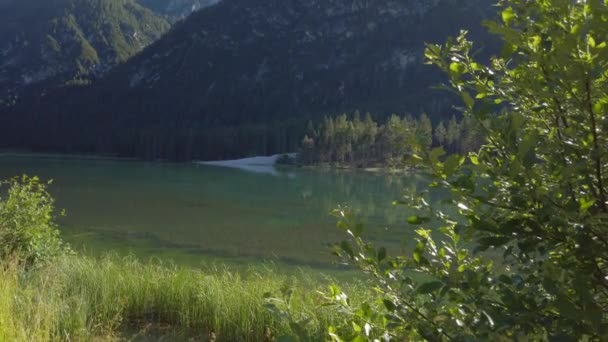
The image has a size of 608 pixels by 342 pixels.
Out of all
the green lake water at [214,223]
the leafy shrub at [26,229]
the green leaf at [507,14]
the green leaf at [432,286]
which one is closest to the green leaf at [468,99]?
the green leaf at [507,14]

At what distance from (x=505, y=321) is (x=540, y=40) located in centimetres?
90

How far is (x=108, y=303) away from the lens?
7.86 m

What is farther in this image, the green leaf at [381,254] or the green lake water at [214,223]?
the green lake water at [214,223]

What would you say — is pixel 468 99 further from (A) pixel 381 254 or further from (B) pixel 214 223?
(B) pixel 214 223

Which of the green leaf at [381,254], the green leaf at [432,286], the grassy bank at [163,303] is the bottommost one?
the grassy bank at [163,303]

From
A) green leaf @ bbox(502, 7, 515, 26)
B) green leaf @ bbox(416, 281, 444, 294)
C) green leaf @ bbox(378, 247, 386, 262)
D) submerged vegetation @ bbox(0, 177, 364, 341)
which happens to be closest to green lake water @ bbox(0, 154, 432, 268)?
submerged vegetation @ bbox(0, 177, 364, 341)

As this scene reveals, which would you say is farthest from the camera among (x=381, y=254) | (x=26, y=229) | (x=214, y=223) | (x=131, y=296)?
(x=214, y=223)

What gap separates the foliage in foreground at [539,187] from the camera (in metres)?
1.45

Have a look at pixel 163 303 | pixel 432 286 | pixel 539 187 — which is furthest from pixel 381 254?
pixel 163 303

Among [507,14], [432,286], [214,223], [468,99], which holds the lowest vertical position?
[214,223]

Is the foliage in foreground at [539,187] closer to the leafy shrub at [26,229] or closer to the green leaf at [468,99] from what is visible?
the green leaf at [468,99]

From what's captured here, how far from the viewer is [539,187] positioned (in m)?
1.54

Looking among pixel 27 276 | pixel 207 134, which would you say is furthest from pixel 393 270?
pixel 207 134

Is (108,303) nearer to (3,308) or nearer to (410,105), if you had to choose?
(3,308)
